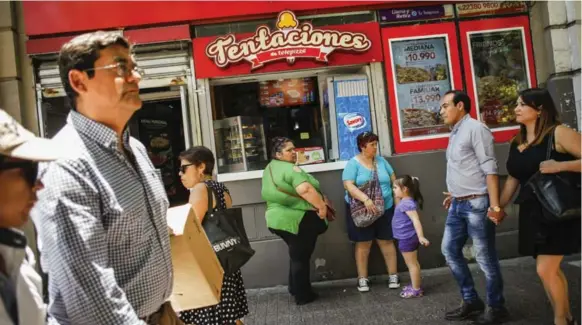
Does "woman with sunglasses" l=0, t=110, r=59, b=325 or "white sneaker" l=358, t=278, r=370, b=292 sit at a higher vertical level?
"woman with sunglasses" l=0, t=110, r=59, b=325

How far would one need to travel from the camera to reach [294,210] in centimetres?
605

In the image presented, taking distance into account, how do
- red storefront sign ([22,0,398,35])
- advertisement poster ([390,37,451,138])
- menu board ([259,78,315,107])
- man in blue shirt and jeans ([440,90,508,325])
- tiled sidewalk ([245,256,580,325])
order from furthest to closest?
menu board ([259,78,315,107]) → advertisement poster ([390,37,451,138]) → red storefront sign ([22,0,398,35]) → tiled sidewalk ([245,256,580,325]) → man in blue shirt and jeans ([440,90,508,325])

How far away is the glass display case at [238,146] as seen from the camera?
7.14m

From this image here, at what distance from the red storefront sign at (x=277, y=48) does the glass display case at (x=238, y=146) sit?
0.66 metres

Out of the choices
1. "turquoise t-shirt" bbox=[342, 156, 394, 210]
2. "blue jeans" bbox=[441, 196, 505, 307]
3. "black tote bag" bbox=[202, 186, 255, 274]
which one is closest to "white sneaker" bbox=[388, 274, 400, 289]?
"turquoise t-shirt" bbox=[342, 156, 394, 210]

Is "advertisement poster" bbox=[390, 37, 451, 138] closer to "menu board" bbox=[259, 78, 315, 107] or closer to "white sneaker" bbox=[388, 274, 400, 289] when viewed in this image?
"menu board" bbox=[259, 78, 315, 107]

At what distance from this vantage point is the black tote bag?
4.00 m

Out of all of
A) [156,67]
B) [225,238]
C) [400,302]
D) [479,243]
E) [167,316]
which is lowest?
[400,302]

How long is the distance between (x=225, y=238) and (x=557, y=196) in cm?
249

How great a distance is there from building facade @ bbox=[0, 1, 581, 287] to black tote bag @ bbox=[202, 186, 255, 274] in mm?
2813

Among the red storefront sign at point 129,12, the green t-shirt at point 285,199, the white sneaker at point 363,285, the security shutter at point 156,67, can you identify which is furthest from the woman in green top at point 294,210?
the red storefront sign at point 129,12

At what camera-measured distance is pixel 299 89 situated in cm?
740

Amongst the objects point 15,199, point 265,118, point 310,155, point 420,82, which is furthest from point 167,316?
point 420,82

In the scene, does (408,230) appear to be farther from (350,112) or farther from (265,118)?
(265,118)
